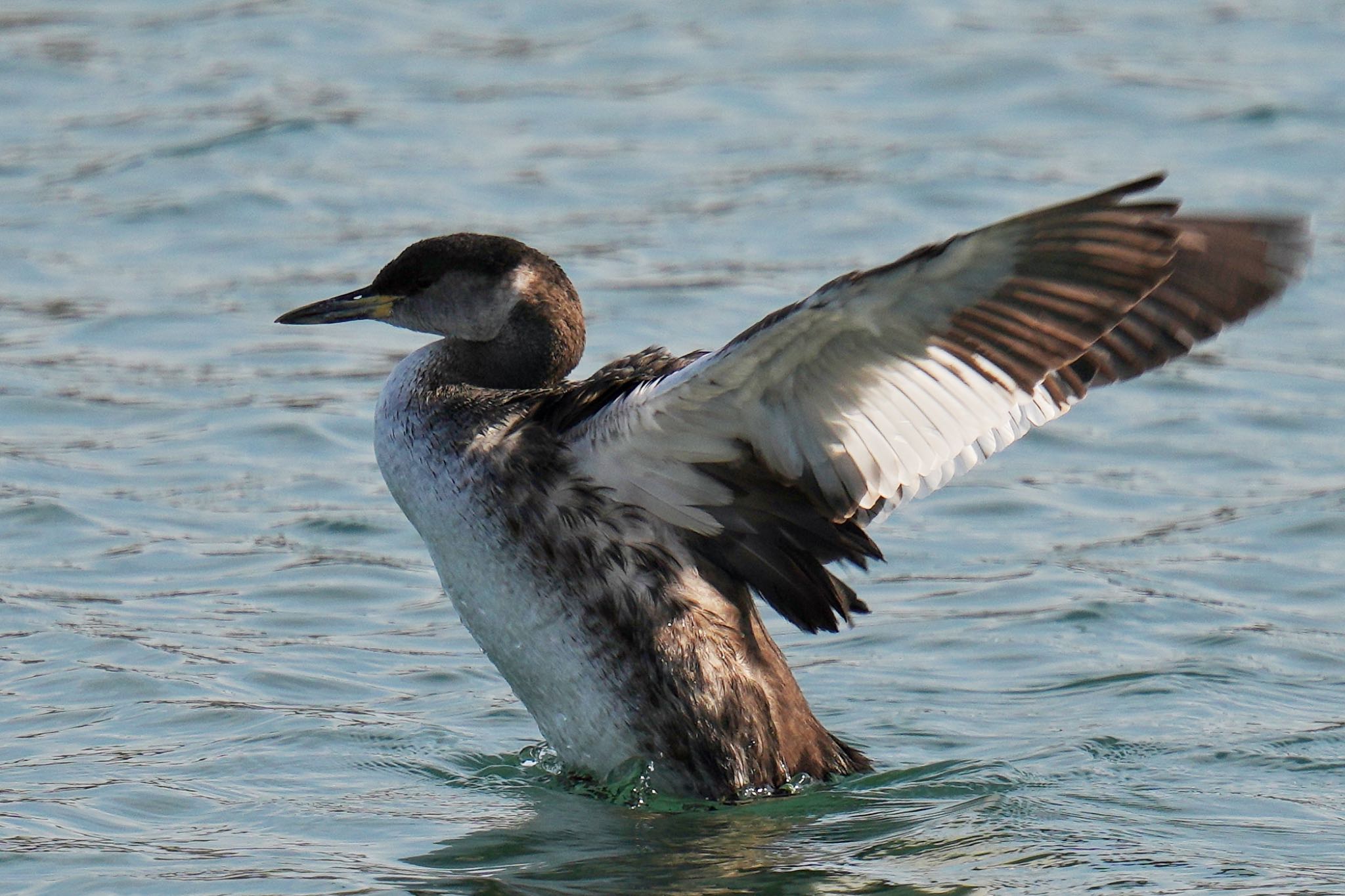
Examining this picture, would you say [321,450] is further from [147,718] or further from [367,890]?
[367,890]

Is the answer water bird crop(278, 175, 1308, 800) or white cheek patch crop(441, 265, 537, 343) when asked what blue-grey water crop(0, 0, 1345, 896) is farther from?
white cheek patch crop(441, 265, 537, 343)

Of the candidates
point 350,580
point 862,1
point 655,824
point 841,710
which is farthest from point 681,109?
point 655,824

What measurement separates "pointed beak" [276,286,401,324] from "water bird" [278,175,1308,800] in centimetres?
1

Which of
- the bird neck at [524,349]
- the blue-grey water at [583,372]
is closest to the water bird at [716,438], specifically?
the bird neck at [524,349]

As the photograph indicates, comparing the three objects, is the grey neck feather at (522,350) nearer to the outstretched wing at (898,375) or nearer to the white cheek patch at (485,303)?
the white cheek patch at (485,303)

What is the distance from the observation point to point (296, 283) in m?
11.5

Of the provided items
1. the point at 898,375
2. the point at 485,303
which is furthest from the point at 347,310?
the point at 898,375

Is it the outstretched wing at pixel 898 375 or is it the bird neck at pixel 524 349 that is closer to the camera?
the outstretched wing at pixel 898 375

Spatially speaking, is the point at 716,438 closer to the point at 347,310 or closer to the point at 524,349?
the point at 524,349

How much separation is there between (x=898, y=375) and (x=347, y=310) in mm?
2018

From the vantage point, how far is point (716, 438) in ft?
19.0

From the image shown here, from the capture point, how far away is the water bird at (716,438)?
5.30m

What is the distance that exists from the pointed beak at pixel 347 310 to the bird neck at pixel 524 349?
321 mm

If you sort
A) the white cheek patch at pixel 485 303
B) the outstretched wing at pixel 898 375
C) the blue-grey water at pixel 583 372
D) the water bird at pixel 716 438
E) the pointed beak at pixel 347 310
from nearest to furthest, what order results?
the outstretched wing at pixel 898 375
the water bird at pixel 716 438
the blue-grey water at pixel 583 372
the white cheek patch at pixel 485 303
the pointed beak at pixel 347 310
